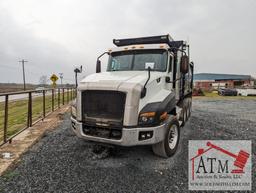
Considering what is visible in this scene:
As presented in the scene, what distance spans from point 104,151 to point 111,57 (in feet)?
8.76

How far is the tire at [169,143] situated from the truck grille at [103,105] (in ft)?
3.49

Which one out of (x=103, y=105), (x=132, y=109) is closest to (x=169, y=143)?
(x=132, y=109)

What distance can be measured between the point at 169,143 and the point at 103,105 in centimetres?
174

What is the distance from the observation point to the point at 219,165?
3578 mm

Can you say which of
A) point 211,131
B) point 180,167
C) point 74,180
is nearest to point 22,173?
point 74,180

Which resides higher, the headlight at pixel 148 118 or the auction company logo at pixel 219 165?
the headlight at pixel 148 118

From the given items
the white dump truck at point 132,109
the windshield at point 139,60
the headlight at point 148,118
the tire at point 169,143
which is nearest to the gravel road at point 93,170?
the tire at point 169,143

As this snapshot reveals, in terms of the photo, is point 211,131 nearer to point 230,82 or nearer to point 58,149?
point 58,149

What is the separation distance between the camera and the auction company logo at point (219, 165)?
3020 mm

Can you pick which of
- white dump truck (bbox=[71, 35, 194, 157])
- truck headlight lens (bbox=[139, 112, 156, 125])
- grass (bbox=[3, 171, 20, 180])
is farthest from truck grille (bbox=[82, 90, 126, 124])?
grass (bbox=[3, 171, 20, 180])

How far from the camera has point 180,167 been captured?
348cm

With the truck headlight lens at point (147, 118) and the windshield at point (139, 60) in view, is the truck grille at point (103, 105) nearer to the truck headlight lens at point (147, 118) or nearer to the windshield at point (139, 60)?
the truck headlight lens at point (147, 118)

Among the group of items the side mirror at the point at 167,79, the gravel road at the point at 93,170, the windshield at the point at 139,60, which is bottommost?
the gravel road at the point at 93,170

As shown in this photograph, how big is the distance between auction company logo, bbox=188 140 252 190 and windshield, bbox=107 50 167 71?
2.20 meters
